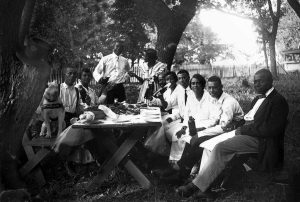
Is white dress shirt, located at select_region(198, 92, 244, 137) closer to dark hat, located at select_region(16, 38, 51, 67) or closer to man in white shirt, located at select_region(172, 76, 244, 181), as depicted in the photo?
man in white shirt, located at select_region(172, 76, 244, 181)

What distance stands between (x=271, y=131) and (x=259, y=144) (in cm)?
23

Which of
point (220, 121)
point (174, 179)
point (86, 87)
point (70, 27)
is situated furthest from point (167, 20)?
point (70, 27)

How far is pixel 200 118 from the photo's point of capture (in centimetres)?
538

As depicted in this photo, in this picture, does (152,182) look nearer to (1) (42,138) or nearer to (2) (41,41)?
(1) (42,138)

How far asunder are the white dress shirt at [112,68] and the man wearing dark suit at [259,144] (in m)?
3.76

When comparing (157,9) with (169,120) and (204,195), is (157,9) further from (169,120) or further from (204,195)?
(204,195)

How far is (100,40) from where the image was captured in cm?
2656

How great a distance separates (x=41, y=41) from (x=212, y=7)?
55.7 ft

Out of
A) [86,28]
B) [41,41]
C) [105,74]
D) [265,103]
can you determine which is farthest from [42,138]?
[86,28]

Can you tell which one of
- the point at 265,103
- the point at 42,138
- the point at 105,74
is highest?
the point at 105,74

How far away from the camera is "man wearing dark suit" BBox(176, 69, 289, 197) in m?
4.18

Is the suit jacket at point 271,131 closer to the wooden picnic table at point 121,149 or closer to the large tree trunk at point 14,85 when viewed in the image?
the wooden picnic table at point 121,149

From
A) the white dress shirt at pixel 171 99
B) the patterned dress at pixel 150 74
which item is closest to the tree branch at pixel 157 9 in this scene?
the patterned dress at pixel 150 74

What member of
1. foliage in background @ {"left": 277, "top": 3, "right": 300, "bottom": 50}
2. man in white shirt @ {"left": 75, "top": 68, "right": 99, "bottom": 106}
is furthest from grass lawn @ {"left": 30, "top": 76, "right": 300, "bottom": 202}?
foliage in background @ {"left": 277, "top": 3, "right": 300, "bottom": 50}
